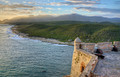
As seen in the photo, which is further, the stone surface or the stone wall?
the stone wall

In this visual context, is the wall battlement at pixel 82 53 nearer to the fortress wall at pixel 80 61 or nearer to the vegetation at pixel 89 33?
the fortress wall at pixel 80 61

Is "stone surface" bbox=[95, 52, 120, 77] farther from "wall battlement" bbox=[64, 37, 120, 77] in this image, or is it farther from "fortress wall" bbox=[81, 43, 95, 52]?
"fortress wall" bbox=[81, 43, 95, 52]

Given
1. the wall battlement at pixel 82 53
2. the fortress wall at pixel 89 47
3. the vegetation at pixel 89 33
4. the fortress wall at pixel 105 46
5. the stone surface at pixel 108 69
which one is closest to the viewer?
the stone surface at pixel 108 69

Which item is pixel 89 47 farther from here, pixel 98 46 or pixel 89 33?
pixel 89 33

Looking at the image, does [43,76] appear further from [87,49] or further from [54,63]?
[87,49]

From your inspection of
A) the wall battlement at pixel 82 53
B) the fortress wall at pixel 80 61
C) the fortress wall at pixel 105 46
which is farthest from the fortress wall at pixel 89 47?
the fortress wall at pixel 105 46

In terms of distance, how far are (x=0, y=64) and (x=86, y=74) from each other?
33.3 m

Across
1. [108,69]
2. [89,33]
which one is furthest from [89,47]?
[89,33]

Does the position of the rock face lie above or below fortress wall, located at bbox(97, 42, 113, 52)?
below

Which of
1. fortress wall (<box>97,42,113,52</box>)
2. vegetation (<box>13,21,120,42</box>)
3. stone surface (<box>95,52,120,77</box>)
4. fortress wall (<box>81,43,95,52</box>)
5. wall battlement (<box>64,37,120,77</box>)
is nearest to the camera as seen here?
stone surface (<box>95,52,120,77</box>)

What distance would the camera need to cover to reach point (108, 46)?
1594 cm

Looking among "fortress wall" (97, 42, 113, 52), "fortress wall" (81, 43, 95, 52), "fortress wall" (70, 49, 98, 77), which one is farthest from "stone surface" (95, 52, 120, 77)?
"fortress wall" (97, 42, 113, 52)

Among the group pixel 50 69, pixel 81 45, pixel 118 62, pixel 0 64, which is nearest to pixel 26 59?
pixel 0 64

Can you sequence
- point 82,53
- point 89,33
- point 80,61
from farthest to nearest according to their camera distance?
point 89,33
point 80,61
point 82,53
